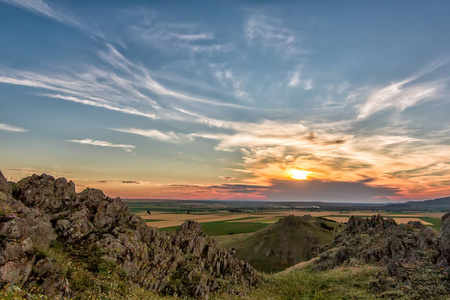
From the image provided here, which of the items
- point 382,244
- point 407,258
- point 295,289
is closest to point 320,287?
point 295,289

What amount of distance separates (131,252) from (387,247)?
136ft

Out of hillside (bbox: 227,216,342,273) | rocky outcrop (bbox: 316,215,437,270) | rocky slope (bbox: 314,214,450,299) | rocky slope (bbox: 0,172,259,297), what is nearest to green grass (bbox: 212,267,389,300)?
rocky slope (bbox: 314,214,450,299)

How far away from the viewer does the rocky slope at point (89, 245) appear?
15516 millimetres

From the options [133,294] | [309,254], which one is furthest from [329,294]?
[309,254]

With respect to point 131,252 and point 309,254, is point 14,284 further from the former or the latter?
point 309,254

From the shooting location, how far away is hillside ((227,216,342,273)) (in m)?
84.2

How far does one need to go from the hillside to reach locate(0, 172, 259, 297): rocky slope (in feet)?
170

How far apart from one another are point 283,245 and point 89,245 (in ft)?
269

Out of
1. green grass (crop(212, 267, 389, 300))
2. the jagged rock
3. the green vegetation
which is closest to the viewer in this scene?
the green vegetation

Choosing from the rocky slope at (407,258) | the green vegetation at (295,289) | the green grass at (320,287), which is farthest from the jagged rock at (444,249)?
the green grass at (320,287)

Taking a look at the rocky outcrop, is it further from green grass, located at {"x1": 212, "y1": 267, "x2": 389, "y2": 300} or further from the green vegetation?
the green vegetation

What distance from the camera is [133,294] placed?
65.9ft

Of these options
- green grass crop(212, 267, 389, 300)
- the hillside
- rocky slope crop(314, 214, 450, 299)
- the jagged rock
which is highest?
the jagged rock

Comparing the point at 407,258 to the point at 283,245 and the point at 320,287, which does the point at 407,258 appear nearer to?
the point at 320,287
